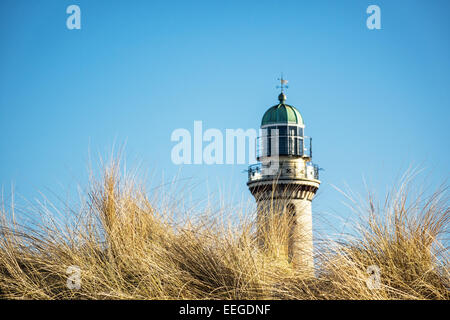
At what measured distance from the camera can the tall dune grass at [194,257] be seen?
316cm

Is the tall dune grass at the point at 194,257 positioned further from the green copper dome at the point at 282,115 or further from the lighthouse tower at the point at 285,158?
the green copper dome at the point at 282,115

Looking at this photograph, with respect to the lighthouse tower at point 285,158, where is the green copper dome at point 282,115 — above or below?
above

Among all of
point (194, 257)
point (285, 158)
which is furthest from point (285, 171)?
point (194, 257)

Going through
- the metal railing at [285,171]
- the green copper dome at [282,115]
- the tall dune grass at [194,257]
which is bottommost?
the tall dune grass at [194,257]

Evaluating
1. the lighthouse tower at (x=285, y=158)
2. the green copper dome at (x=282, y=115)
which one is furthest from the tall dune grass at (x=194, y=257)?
the green copper dome at (x=282, y=115)

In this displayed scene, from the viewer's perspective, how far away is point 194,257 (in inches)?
135

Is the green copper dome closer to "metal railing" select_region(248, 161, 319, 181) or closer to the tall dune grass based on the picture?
"metal railing" select_region(248, 161, 319, 181)

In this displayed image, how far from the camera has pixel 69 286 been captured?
130 inches

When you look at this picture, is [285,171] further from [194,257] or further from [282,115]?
[194,257]

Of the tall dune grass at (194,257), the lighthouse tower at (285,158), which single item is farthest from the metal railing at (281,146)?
the tall dune grass at (194,257)

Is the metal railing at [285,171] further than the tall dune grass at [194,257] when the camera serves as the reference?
Yes

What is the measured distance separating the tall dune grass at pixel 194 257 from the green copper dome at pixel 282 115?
16967mm

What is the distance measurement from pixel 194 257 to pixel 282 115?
1767 centimetres

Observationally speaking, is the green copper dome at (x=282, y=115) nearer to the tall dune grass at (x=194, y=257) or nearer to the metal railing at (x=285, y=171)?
the metal railing at (x=285, y=171)
